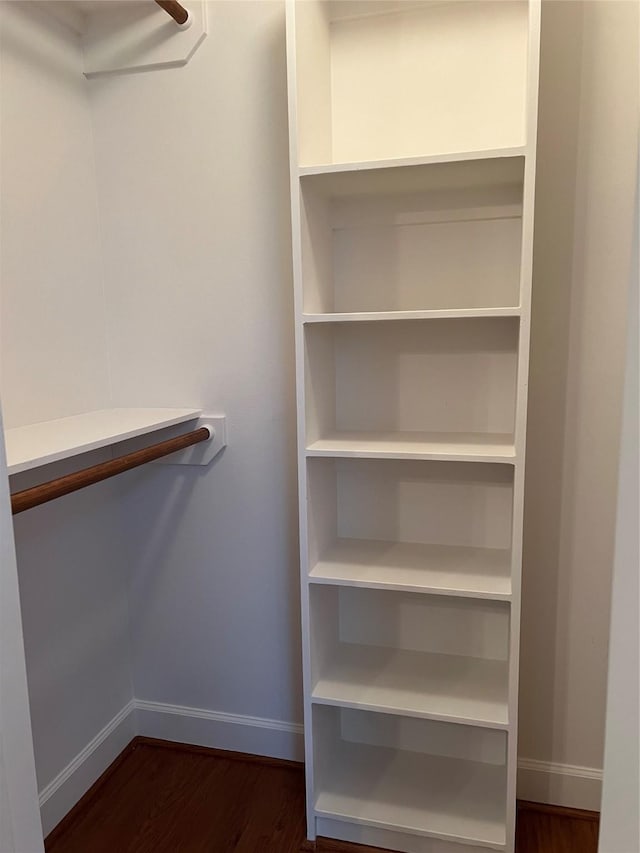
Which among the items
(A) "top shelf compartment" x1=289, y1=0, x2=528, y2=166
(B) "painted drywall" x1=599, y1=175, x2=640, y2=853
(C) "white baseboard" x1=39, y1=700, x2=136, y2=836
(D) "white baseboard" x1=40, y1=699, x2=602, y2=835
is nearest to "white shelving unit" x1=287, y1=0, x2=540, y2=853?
(A) "top shelf compartment" x1=289, y1=0, x2=528, y2=166

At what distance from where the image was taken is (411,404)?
169 centimetres

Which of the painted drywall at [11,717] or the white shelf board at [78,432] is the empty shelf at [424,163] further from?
the painted drywall at [11,717]

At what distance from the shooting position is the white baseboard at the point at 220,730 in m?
1.93

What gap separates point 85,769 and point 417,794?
962mm

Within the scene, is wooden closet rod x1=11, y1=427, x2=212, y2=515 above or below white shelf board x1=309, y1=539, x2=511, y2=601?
above

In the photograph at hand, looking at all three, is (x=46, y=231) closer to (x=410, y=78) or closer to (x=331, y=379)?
(x=331, y=379)

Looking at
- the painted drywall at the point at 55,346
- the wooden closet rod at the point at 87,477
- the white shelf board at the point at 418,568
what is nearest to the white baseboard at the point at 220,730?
the painted drywall at the point at 55,346

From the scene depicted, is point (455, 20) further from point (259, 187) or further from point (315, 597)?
point (315, 597)

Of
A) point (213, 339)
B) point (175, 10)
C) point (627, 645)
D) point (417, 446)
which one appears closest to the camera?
point (627, 645)

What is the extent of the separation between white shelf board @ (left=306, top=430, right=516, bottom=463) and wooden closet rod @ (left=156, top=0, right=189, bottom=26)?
3.78 feet

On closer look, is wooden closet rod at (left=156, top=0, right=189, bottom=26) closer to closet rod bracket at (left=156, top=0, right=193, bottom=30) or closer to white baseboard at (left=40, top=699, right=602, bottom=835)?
closet rod bracket at (left=156, top=0, right=193, bottom=30)

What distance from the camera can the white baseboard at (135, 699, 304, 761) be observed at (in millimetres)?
1931

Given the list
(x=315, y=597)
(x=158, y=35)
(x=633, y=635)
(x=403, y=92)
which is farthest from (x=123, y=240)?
(x=633, y=635)

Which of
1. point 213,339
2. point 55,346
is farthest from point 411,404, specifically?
point 55,346
